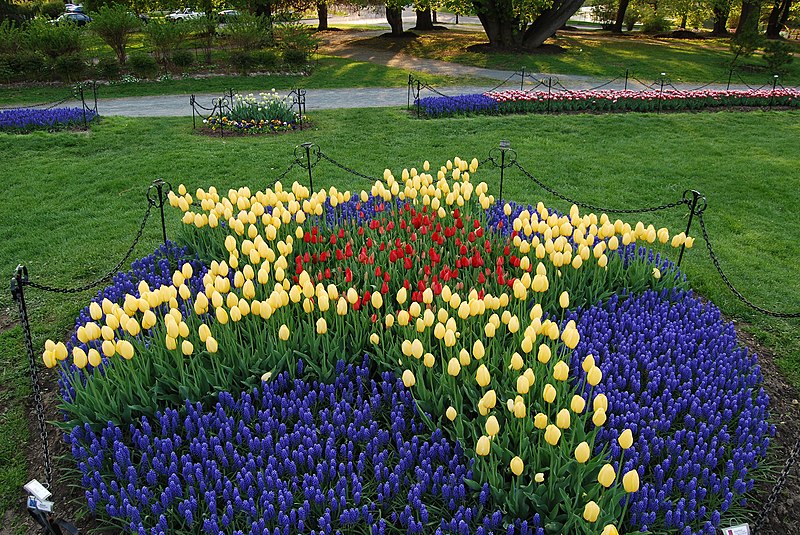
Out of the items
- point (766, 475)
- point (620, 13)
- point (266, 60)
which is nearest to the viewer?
point (766, 475)

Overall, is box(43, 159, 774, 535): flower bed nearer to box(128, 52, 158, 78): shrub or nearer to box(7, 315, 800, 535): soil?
box(7, 315, 800, 535): soil

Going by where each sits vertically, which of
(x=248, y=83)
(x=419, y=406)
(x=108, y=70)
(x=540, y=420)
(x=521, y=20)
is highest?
(x=521, y=20)

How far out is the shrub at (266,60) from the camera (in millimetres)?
22109

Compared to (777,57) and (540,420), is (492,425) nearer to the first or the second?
(540,420)

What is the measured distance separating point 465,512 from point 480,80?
62.6 feet

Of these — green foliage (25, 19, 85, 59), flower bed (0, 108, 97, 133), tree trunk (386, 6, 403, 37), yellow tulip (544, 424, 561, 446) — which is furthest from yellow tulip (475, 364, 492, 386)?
tree trunk (386, 6, 403, 37)

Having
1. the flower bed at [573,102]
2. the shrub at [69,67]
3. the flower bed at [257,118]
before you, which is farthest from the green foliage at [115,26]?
the flower bed at [573,102]

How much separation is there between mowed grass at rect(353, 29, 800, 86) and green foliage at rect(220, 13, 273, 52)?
6.33 m

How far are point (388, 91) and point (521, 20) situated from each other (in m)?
10.5

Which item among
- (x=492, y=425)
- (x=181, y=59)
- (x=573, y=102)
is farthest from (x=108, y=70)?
(x=492, y=425)

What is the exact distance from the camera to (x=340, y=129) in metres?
13.3

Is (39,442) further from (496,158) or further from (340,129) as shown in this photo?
(340,129)

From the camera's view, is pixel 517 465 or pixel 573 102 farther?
pixel 573 102

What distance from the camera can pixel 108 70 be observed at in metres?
20.5
